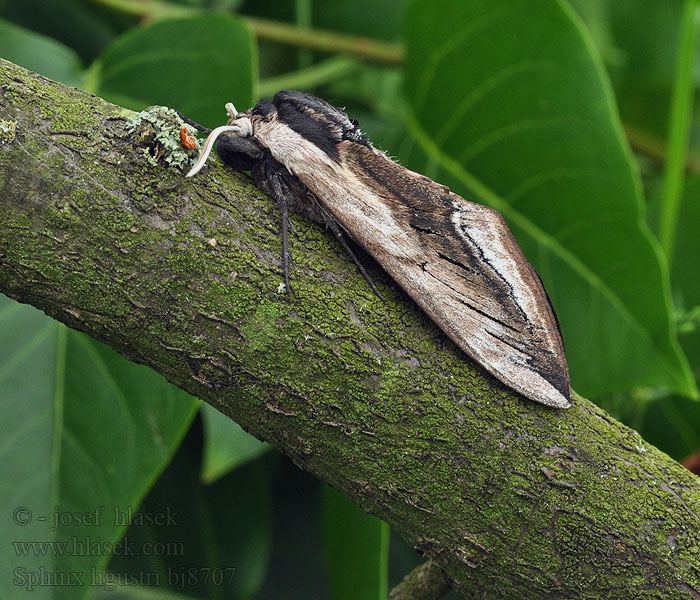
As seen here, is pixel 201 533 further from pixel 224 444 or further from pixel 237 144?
pixel 237 144

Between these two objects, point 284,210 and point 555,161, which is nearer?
point 284,210

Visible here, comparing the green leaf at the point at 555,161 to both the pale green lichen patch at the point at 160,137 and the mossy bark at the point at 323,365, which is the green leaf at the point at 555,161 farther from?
the pale green lichen patch at the point at 160,137

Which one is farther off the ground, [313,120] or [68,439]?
[313,120]

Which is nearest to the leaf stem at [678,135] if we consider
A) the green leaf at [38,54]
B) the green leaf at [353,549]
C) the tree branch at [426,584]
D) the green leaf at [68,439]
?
the green leaf at [353,549]

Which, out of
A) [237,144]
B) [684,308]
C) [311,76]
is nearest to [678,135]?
[684,308]

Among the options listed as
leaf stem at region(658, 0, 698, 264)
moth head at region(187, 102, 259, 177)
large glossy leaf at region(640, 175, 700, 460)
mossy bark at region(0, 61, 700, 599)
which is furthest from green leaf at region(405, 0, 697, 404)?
moth head at region(187, 102, 259, 177)
